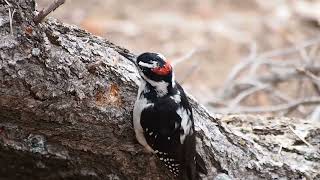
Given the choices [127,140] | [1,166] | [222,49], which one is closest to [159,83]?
[127,140]

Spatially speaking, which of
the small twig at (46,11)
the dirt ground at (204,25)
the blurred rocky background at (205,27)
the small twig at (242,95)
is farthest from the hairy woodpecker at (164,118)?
the dirt ground at (204,25)

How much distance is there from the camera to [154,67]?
249 centimetres

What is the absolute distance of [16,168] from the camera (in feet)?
9.24

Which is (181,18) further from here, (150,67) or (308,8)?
(150,67)

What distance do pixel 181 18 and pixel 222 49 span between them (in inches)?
26.9

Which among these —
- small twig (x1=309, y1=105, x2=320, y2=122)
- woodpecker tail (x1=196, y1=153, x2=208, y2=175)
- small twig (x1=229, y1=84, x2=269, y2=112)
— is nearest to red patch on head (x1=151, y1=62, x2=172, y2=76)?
woodpecker tail (x1=196, y1=153, x2=208, y2=175)

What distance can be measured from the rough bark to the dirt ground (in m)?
3.95

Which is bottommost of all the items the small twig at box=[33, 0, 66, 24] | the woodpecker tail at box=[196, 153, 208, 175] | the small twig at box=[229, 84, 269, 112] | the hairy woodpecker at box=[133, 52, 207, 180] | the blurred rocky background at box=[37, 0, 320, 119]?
the woodpecker tail at box=[196, 153, 208, 175]

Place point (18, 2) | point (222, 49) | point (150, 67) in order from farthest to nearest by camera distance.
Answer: point (222, 49)
point (150, 67)
point (18, 2)

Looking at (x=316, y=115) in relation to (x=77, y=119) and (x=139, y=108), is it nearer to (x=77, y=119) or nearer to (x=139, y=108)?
(x=139, y=108)

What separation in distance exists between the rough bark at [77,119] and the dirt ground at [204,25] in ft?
13.0

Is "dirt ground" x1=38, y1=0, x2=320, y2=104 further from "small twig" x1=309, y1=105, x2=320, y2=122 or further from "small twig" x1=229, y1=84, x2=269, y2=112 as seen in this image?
"small twig" x1=309, y1=105, x2=320, y2=122

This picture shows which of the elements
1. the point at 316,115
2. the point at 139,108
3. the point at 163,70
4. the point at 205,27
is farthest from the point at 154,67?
the point at 205,27

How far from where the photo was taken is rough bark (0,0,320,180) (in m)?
2.30
